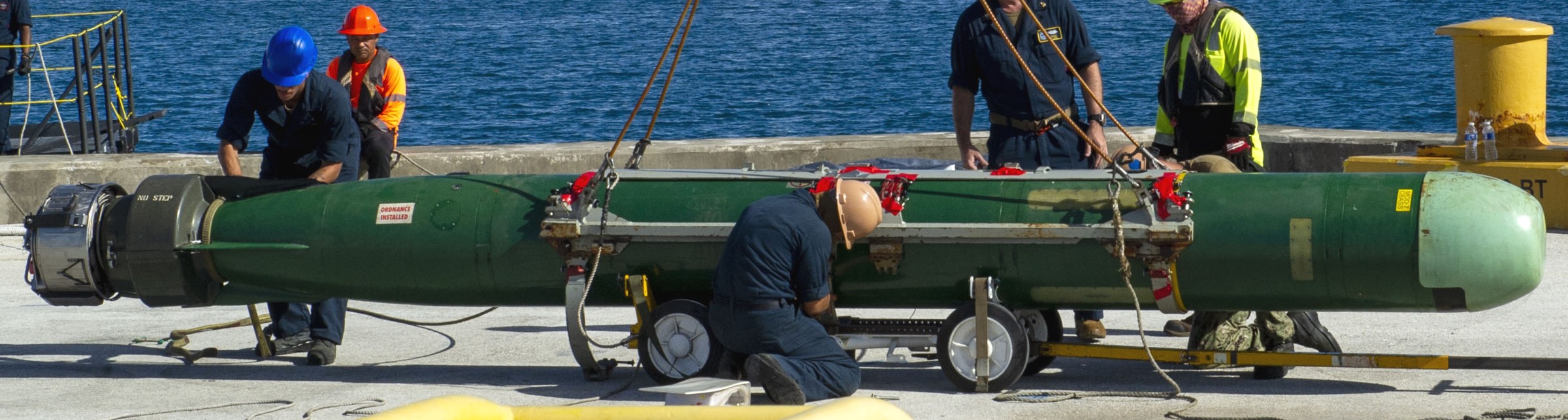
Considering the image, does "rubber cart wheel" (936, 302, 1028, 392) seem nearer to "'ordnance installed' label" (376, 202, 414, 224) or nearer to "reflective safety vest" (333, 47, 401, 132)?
"'ordnance installed' label" (376, 202, 414, 224)

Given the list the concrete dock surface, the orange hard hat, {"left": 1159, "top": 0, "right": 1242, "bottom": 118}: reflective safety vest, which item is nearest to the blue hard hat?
the concrete dock surface

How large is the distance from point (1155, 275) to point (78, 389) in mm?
4024

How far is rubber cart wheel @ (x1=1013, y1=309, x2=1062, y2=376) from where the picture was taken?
21.1ft

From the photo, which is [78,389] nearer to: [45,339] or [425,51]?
[45,339]

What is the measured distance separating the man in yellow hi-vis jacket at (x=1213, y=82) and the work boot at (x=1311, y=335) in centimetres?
71

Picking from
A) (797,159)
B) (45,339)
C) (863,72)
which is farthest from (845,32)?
(45,339)

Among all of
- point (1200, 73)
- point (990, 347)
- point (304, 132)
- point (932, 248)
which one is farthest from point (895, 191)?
point (304, 132)

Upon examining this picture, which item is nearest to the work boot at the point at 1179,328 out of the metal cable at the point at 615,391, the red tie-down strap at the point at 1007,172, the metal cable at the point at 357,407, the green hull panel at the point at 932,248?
the green hull panel at the point at 932,248

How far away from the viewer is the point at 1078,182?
6.23m

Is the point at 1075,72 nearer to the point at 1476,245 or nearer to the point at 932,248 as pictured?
the point at 932,248

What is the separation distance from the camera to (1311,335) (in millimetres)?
6625

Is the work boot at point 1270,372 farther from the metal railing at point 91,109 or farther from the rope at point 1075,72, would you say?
the metal railing at point 91,109

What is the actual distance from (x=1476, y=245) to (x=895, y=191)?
76.1 inches

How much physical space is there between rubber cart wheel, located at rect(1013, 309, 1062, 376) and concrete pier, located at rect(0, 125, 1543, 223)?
4.69 metres
